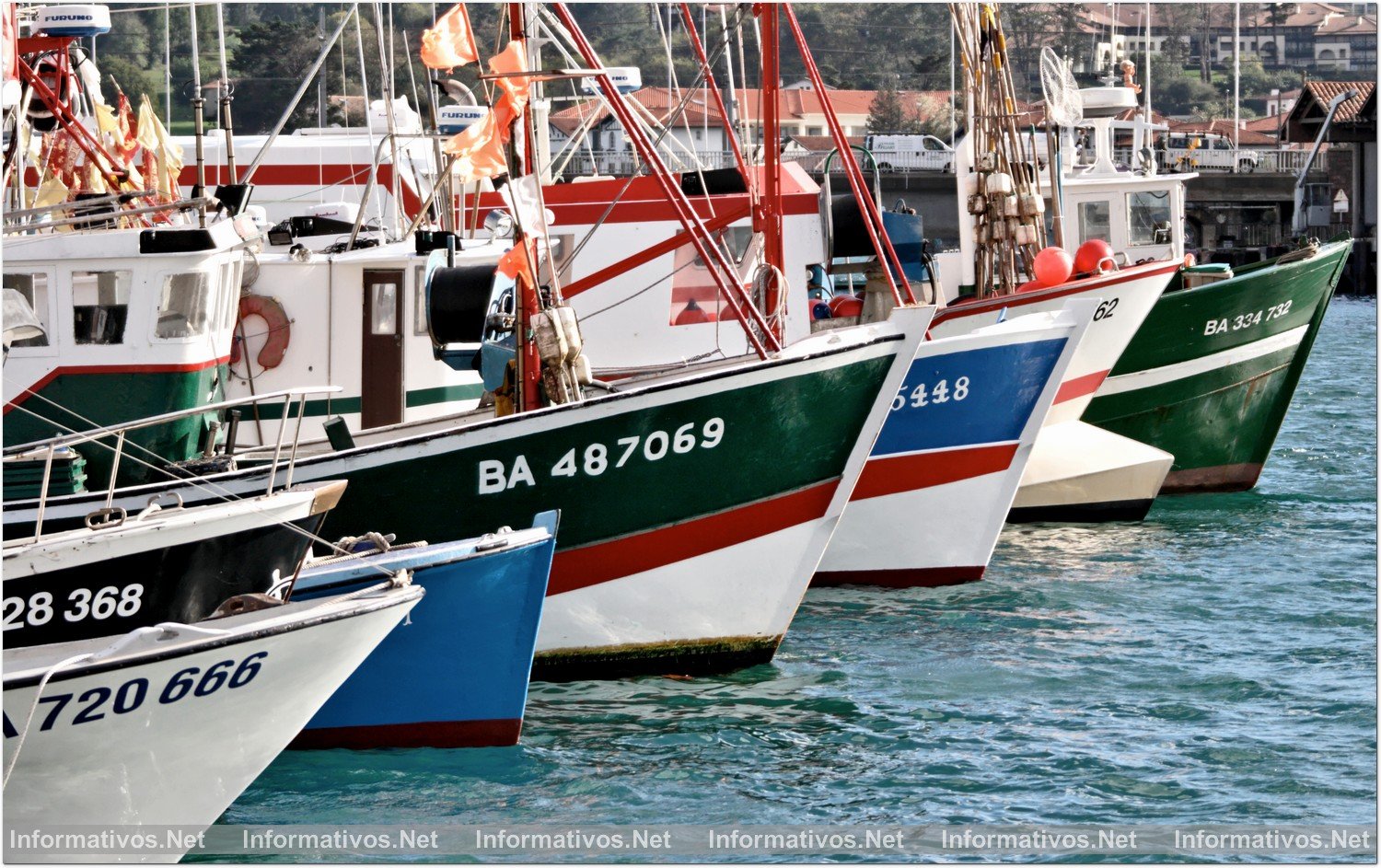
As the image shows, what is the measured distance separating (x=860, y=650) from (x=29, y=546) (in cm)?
534

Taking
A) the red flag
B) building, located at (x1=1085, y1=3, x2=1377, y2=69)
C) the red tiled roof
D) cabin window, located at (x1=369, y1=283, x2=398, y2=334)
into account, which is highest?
building, located at (x1=1085, y1=3, x2=1377, y2=69)

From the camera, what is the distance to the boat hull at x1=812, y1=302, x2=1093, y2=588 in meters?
13.2

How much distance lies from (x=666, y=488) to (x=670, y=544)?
34 cm

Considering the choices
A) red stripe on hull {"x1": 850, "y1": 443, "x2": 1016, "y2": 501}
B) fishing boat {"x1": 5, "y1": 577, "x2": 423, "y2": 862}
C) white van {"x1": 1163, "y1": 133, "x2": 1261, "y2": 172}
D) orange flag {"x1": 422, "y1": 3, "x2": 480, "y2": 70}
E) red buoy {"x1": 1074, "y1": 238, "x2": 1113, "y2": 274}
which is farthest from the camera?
white van {"x1": 1163, "y1": 133, "x2": 1261, "y2": 172}

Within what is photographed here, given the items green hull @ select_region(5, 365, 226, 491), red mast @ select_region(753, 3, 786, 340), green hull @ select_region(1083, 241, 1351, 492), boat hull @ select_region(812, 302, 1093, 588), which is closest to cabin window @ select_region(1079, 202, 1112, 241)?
green hull @ select_region(1083, 241, 1351, 492)

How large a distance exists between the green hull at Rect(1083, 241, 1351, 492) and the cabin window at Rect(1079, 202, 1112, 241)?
3.47ft

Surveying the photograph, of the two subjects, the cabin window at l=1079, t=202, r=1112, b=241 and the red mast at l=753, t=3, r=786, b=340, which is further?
the cabin window at l=1079, t=202, r=1112, b=241

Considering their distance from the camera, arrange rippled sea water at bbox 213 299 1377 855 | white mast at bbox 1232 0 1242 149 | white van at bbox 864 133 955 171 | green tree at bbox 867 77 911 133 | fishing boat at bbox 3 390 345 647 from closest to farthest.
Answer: fishing boat at bbox 3 390 345 647
rippled sea water at bbox 213 299 1377 855
white mast at bbox 1232 0 1242 149
white van at bbox 864 133 955 171
green tree at bbox 867 77 911 133

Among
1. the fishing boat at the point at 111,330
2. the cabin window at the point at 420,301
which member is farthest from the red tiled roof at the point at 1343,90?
the fishing boat at the point at 111,330

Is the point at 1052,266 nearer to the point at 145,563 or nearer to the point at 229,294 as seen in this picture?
the point at 229,294

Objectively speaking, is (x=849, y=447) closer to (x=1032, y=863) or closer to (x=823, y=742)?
(x=823, y=742)

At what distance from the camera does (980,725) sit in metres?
10.1

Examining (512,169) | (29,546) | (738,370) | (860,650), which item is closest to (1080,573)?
(860,650)

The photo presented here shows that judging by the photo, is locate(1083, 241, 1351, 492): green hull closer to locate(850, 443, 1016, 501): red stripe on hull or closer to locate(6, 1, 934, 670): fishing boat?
locate(850, 443, 1016, 501): red stripe on hull
